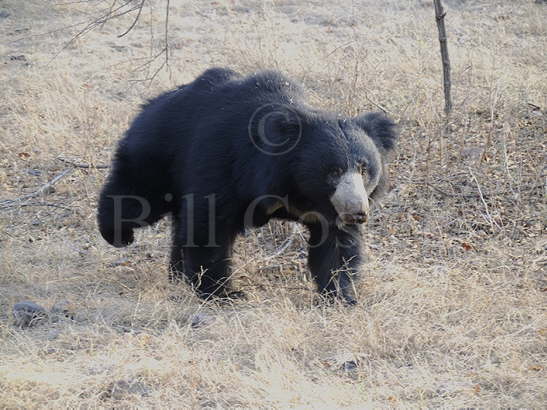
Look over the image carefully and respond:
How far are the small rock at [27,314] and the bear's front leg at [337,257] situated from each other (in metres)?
1.66

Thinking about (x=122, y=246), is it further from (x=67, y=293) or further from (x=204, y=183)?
(x=204, y=183)

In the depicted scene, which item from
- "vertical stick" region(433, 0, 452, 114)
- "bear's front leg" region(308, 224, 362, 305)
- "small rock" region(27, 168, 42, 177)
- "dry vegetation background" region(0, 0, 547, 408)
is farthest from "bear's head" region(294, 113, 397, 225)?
"small rock" region(27, 168, 42, 177)

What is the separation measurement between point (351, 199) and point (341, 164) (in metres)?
0.22

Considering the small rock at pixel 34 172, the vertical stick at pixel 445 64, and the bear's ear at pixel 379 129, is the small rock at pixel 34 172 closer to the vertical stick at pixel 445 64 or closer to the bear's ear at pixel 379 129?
the vertical stick at pixel 445 64

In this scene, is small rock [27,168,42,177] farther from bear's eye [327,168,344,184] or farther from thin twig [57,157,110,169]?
bear's eye [327,168,344,184]

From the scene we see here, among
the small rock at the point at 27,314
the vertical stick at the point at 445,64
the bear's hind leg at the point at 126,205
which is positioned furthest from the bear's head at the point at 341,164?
the vertical stick at the point at 445,64

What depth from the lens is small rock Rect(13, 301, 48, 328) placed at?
4535mm

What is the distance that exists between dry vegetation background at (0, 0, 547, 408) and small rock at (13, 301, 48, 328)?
0.22 ft

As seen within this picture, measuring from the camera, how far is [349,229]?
199 inches

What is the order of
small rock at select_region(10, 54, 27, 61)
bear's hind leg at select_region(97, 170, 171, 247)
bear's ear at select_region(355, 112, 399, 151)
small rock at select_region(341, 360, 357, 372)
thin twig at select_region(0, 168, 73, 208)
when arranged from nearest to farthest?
small rock at select_region(341, 360, 357, 372), bear's ear at select_region(355, 112, 399, 151), bear's hind leg at select_region(97, 170, 171, 247), thin twig at select_region(0, 168, 73, 208), small rock at select_region(10, 54, 27, 61)

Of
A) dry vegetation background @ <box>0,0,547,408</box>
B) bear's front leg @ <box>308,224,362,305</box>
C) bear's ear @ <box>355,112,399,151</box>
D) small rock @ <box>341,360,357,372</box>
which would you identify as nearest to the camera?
dry vegetation background @ <box>0,0,547,408</box>

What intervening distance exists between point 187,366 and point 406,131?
456cm

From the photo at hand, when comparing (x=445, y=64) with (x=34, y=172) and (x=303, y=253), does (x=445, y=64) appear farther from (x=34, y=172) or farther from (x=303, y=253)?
(x=34, y=172)

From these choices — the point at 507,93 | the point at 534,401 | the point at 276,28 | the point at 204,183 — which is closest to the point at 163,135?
the point at 204,183
